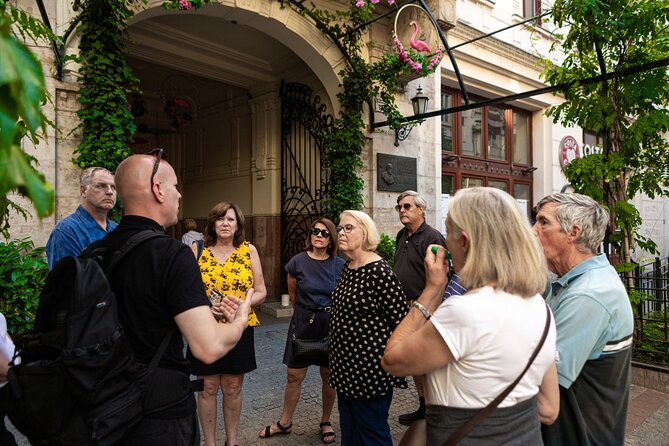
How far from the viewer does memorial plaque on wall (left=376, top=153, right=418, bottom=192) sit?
7363 millimetres

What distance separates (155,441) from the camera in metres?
1.57

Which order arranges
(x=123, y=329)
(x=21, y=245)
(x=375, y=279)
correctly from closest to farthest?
(x=123, y=329)
(x=375, y=279)
(x=21, y=245)

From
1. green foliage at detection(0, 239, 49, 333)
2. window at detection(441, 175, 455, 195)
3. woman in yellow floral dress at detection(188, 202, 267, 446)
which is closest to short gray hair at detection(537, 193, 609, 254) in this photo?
woman in yellow floral dress at detection(188, 202, 267, 446)

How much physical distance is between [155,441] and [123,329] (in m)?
0.43

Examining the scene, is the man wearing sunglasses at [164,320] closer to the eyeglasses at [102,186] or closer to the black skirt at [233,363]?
the black skirt at [233,363]

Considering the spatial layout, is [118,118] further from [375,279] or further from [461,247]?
[461,247]

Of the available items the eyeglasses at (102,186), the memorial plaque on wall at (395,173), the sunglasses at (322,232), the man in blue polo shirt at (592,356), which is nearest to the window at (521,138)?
the memorial plaque on wall at (395,173)

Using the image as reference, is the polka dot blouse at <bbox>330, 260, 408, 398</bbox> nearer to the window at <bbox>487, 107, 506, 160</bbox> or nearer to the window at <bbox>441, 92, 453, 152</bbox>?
the window at <bbox>441, 92, 453, 152</bbox>

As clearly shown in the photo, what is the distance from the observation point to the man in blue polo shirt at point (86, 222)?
3064mm

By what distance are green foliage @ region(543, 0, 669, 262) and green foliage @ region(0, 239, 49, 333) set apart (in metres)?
5.69

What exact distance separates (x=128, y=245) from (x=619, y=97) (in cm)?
568

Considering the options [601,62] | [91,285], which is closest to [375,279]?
[91,285]

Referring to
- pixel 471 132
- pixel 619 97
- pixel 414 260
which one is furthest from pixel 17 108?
pixel 471 132

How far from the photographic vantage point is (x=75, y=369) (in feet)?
4.29
